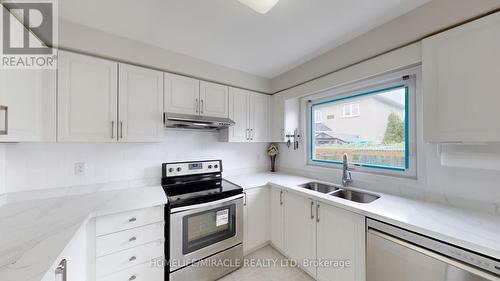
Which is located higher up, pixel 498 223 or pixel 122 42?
pixel 122 42

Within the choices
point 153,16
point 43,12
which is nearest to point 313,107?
point 153,16

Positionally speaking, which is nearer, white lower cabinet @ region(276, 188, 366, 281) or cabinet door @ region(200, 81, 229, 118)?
white lower cabinet @ region(276, 188, 366, 281)

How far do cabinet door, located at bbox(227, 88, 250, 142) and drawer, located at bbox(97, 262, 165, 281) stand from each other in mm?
1480

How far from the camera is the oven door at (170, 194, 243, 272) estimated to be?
1524 mm

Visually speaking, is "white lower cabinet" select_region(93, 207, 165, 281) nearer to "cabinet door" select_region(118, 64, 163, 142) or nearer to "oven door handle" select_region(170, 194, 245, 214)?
"oven door handle" select_region(170, 194, 245, 214)

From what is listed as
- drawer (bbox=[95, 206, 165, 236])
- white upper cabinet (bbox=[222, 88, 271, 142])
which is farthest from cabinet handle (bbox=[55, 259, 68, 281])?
white upper cabinet (bbox=[222, 88, 271, 142])

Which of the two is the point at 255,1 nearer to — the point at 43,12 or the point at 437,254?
the point at 43,12

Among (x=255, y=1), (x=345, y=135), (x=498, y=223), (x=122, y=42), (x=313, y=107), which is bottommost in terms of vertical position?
(x=498, y=223)

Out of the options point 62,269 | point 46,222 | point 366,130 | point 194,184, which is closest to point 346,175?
point 366,130

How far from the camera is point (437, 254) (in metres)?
0.98

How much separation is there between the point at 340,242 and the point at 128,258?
68.2 inches

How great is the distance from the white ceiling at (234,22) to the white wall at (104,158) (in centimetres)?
107

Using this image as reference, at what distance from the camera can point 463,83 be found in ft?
3.62

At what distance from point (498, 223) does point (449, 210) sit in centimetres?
21
